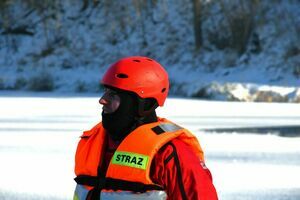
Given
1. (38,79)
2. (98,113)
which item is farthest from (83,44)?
(98,113)

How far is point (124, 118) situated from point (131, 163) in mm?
141

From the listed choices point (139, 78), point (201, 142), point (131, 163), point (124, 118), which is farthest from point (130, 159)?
point (201, 142)

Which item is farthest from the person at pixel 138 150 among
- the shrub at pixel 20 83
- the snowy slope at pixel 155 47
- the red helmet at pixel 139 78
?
the shrub at pixel 20 83

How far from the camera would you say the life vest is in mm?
1837

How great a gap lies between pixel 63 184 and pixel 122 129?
Result: 3.48 metres

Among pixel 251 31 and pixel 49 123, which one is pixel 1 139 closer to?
pixel 49 123

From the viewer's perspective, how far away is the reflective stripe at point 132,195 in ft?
6.00

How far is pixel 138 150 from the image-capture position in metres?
1.87

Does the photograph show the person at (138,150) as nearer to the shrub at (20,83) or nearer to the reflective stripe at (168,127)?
the reflective stripe at (168,127)

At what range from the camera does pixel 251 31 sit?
22047 millimetres

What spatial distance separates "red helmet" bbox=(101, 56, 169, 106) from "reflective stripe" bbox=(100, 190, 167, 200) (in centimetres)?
28

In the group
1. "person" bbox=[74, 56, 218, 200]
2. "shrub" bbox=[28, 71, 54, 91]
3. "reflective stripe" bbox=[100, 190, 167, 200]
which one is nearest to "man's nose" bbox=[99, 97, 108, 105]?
"person" bbox=[74, 56, 218, 200]

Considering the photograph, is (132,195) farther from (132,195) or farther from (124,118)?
(124,118)

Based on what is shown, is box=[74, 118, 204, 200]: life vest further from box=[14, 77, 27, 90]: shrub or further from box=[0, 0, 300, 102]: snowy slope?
box=[14, 77, 27, 90]: shrub
